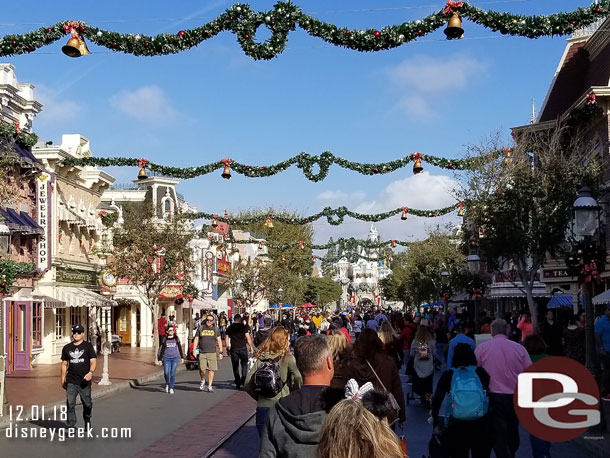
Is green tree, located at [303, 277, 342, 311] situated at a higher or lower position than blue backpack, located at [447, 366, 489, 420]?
higher

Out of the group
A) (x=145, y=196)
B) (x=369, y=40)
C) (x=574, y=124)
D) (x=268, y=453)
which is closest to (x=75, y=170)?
(x=145, y=196)

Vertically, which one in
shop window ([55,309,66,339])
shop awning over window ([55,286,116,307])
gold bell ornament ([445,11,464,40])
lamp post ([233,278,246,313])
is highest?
gold bell ornament ([445,11,464,40])

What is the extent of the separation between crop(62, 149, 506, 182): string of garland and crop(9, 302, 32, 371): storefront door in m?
6.42

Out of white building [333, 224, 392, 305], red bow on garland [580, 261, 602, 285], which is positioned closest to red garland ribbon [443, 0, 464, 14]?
red bow on garland [580, 261, 602, 285]

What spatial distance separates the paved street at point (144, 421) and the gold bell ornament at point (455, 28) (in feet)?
22.6

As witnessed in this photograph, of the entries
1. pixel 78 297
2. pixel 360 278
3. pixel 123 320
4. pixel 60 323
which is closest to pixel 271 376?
pixel 78 297

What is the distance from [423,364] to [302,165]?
10.1 meters

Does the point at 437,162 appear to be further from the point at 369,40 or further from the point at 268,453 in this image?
the point at 268,453

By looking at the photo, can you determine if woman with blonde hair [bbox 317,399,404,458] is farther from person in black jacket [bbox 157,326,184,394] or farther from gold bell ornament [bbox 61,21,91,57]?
person in black jacket [bbox 157,326,184,394]

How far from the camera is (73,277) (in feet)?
115

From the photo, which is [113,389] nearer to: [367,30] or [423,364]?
[423,364]

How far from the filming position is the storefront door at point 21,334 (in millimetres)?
27864

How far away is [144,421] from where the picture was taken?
14.4 m

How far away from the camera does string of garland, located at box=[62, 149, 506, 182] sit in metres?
24.1
